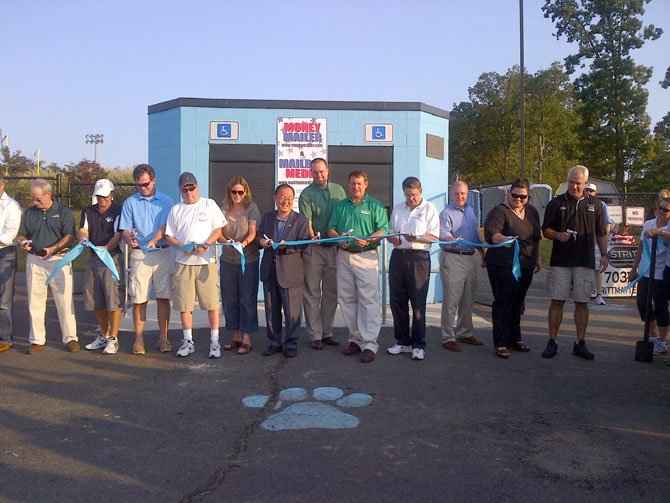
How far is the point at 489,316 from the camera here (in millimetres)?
9625

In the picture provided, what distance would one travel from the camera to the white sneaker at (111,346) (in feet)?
22.7

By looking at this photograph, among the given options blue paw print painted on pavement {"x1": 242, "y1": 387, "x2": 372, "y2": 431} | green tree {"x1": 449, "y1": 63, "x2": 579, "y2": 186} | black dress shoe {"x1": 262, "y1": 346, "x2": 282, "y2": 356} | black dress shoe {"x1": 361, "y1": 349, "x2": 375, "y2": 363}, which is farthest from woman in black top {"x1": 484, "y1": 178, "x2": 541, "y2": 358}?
green tree {"x1": 449, "y1": 63, "x2": 579, "y2": 186}

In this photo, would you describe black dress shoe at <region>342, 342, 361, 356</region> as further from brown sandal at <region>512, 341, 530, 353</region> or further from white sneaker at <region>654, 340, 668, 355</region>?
white sneaker at <region>654, 340, 668, 355</region>

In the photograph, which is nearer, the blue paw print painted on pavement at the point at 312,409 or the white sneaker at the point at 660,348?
the blue paw print painted on pavement at the point at 312,409

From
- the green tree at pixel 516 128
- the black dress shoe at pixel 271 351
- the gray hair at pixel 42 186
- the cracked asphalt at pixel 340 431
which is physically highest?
the green tree at pixel 516 128

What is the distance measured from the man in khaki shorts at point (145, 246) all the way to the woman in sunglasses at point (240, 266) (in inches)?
26.6

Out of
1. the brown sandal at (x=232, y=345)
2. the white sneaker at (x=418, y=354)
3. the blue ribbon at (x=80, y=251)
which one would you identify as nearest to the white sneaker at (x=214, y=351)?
the brown sandal at (x=232, y=345)

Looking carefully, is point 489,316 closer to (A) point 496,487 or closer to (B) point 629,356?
(B) point 629,356

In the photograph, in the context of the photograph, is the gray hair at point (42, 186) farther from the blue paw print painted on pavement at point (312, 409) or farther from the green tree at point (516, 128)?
the green tree at point (516, 128)

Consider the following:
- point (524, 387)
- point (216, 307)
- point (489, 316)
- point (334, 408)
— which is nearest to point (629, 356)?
point (524, 387)

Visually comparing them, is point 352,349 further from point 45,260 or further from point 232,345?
point 45,260

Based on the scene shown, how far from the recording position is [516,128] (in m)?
34.2

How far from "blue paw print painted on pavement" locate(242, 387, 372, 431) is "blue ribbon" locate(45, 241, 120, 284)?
8.20ft

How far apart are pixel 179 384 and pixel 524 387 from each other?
3.21 m
